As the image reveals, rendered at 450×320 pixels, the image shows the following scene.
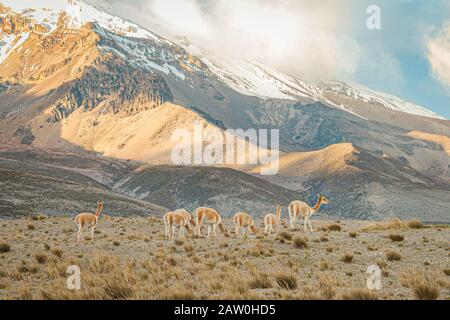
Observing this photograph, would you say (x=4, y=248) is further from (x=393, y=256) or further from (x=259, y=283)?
(x=393, y=256)

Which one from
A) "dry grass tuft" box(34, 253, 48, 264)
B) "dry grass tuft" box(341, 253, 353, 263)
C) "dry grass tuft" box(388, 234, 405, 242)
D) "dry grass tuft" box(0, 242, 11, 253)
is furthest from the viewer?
"dry grass tuft" box(388, 234, 405, 242)

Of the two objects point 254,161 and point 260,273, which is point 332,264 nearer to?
point 260,273

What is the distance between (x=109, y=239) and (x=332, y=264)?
13.0 meters

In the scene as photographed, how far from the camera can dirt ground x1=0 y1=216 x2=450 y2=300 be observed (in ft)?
42.3

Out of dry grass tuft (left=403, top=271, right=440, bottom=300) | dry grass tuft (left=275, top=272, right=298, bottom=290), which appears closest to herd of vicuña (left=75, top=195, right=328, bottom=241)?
dry grass tuft (left=275, top=272, right=298, bottom=290)

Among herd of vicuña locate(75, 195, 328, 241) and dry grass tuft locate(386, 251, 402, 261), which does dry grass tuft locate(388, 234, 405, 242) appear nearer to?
dry grass tuft locate(386, 251, 402, 261)

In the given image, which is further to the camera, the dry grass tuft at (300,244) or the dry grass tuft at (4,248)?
the dry grass tuft at (4,248)

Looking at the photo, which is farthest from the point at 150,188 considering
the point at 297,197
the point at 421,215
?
the point at 421,215

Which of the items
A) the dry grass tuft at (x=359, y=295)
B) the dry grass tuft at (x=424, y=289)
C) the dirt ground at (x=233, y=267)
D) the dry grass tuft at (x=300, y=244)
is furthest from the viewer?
the dry grass tuft at (x=300, y=244)

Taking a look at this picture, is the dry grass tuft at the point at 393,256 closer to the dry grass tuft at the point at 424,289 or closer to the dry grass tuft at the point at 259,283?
the dry grass tuft at the point at 424,289

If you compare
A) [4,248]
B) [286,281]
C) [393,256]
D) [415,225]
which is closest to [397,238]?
[393,256]

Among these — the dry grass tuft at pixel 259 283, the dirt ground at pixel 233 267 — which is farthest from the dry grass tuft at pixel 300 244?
the dry grass tuft at pixel 259 283

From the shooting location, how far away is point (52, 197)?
279ft

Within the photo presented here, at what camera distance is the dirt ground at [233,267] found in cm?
1290
